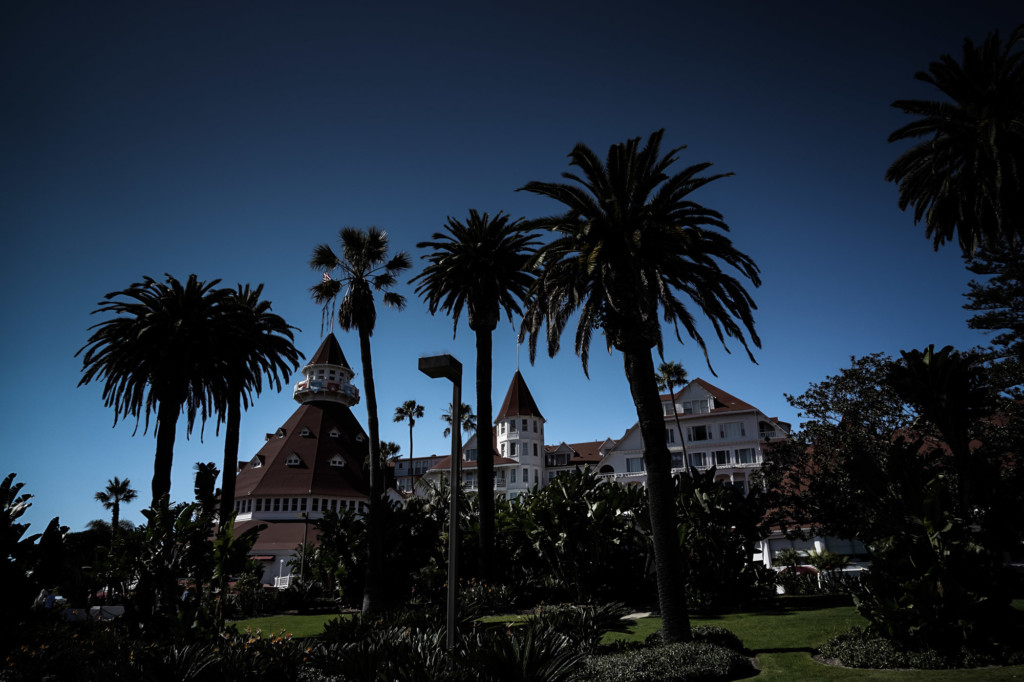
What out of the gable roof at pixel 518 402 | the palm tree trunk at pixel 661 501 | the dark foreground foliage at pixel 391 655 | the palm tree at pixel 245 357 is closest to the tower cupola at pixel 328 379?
the gable roof at pixel 518 402

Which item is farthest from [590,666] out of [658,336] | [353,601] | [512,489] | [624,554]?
[512,489]

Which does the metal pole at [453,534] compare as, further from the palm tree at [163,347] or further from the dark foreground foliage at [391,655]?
the palm tree at [163,347]

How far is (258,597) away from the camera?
31.6 meters

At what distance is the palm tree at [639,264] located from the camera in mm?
18422

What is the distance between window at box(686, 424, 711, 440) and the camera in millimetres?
67750

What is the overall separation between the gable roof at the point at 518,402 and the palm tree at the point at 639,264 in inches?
2444

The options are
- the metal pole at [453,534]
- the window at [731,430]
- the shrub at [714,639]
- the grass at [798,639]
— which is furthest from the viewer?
the window at [731,430]

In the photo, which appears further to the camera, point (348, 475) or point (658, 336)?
point (348, 475)

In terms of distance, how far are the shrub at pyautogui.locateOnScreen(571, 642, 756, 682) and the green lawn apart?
2.31 ft

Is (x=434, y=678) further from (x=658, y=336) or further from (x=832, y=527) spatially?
(x=832, y=527)

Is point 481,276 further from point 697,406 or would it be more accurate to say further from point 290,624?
point 697,406

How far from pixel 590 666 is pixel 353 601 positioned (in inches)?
868

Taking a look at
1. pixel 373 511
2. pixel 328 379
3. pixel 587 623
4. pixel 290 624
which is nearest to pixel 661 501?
pixel 587 623

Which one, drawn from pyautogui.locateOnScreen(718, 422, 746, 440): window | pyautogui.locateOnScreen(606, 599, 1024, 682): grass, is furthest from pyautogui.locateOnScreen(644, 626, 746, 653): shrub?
pyautogui.locateOnScreen(718, 422, 746, 440): window
